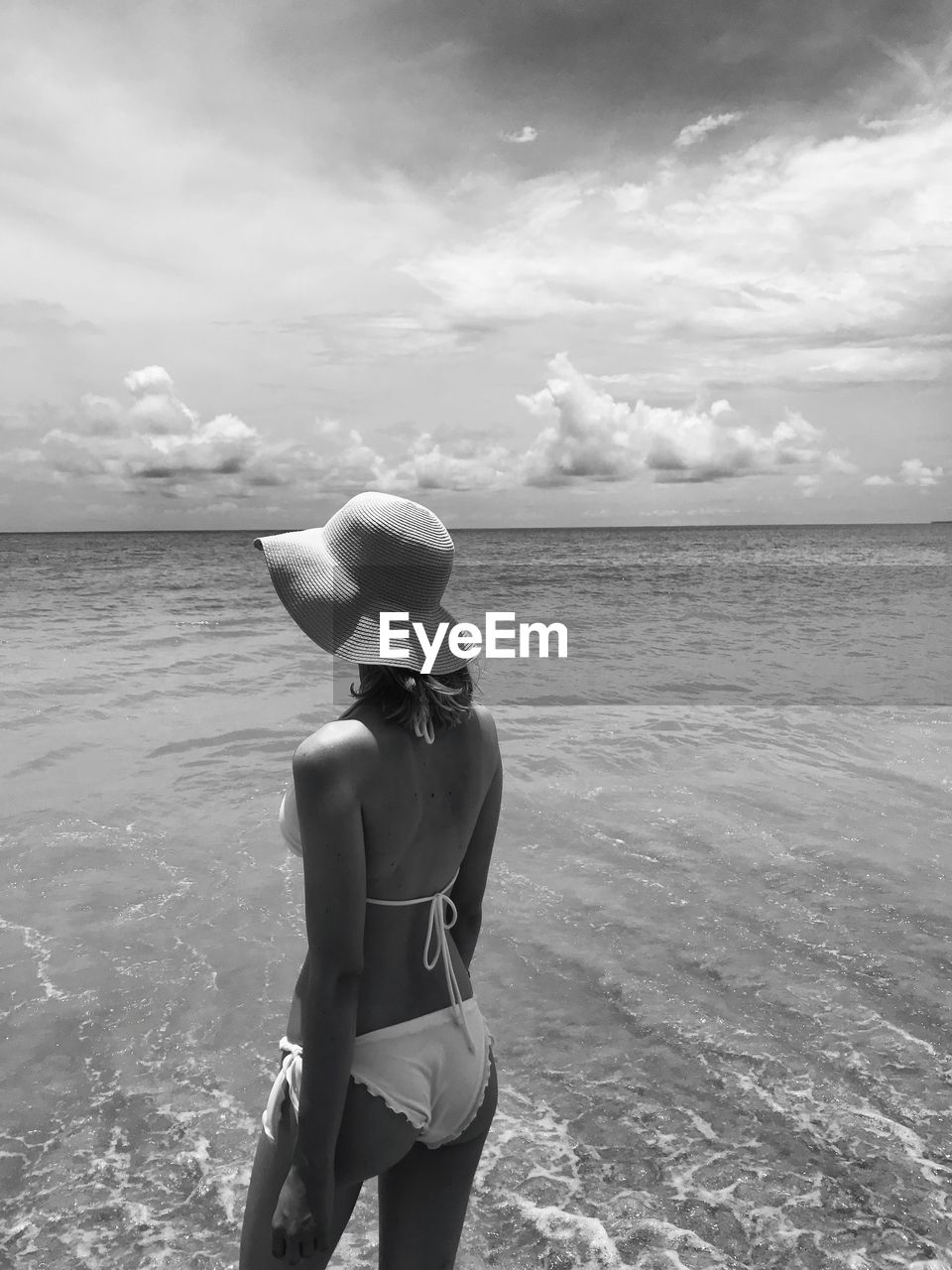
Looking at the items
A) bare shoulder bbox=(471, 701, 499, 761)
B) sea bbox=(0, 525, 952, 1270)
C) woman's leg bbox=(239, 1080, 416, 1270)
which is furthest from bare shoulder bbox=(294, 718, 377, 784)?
sea bbox=(0, 525, 952, 1270)

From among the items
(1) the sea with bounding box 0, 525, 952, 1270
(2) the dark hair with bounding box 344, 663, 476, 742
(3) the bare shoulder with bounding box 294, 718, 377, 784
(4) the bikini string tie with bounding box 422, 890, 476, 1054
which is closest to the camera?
(3) the bare shoulder with bounding box 294, 718, 377, 784

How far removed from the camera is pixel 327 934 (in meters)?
1.73

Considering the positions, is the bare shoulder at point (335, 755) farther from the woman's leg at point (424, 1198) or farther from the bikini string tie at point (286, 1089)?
the woman's leg at point (424, 1198)

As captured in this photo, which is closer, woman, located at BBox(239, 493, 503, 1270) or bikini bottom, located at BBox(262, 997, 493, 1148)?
woman, located at BBox(239, 493, 503, 1270)

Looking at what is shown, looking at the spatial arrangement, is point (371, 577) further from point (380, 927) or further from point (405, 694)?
point (380, 927)

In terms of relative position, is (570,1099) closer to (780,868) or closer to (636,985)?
(636,985)

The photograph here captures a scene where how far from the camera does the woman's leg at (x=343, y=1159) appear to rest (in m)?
1.83

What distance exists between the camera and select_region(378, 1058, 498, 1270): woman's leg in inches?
78.6

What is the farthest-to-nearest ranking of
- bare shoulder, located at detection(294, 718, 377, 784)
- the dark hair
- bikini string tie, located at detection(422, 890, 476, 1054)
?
bikini string tie, located at detection(422, 890, 476, 1054)
the dark hair
bare shoulder, located at detection(294, 718, 377, 784)

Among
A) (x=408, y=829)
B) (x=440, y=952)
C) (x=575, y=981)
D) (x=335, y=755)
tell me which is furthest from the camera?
(x=575, y=981)

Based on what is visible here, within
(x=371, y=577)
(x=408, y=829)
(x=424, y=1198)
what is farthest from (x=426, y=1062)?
(x=371, y=577)

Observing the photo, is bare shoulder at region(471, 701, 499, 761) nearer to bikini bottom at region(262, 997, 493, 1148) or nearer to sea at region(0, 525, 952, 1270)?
bikini bottom at region(262, 997, 493, 1148)

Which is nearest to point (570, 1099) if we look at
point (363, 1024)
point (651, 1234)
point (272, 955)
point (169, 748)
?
point (651, 1234)

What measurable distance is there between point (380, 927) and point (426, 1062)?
30 cm
